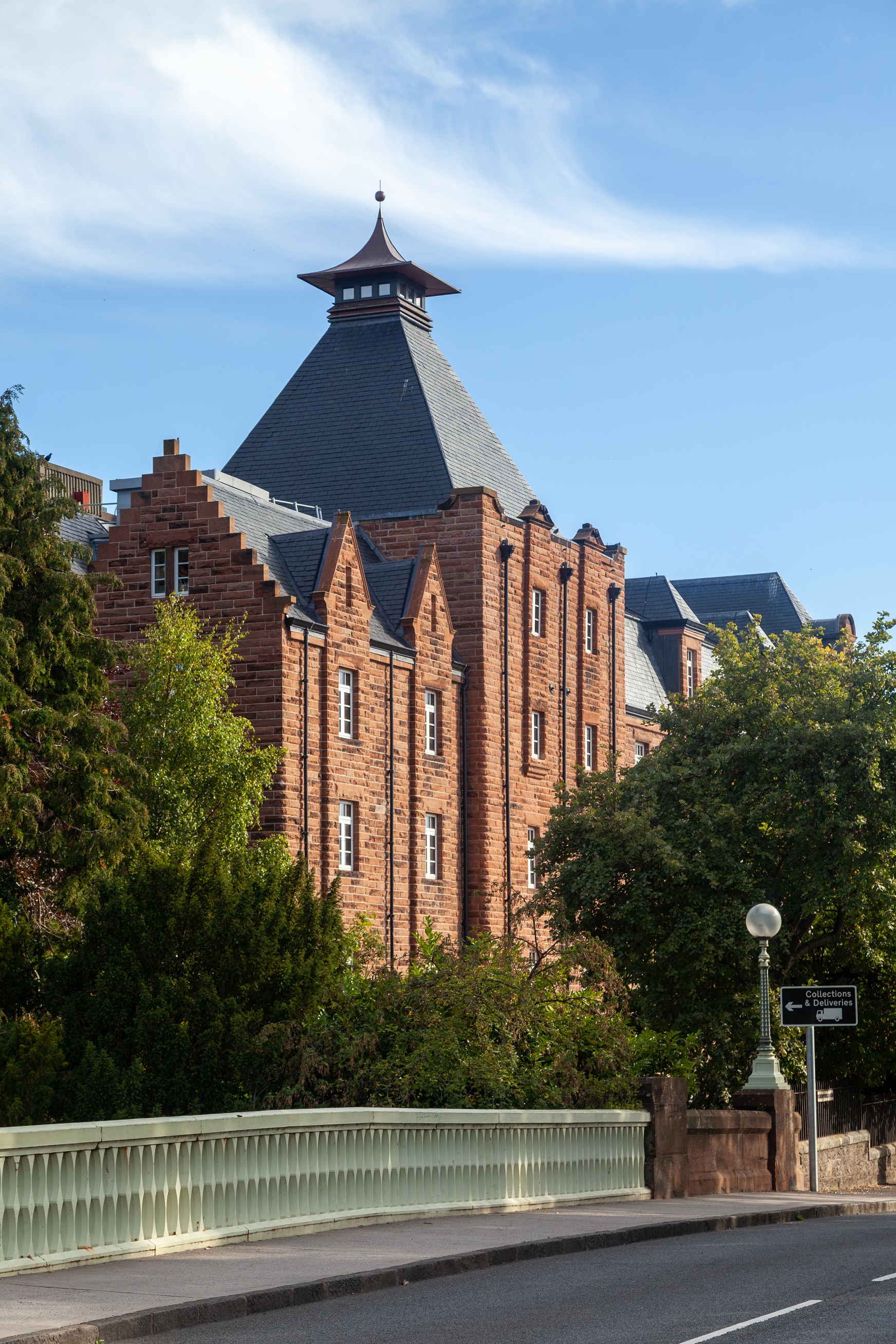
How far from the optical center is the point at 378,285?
181ft

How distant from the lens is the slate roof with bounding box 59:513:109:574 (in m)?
41.6

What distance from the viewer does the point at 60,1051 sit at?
66.9 feet

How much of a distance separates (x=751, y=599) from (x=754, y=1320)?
6447 centimetres

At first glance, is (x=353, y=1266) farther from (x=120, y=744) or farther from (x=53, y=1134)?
(x=120, y=744)

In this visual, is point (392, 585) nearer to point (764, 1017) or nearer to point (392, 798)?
point (392, 798)

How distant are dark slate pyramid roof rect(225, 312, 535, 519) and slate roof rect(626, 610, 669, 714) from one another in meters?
7.58

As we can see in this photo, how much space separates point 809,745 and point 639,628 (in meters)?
28.6

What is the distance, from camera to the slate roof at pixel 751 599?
72188 millimetres

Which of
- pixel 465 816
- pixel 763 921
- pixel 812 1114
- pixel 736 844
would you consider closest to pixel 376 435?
pixel 465 816

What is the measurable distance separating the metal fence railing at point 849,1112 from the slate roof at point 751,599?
31.5 metres

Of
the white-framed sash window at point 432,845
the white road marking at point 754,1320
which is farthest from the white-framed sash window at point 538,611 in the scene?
the white road marking at point 754,1320

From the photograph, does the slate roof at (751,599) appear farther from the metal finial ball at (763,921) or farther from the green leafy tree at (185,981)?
the green leafy tree at (185,981)

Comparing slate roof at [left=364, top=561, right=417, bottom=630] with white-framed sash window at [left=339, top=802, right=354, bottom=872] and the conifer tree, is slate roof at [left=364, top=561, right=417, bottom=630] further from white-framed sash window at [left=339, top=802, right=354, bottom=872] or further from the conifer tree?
the conifer tree

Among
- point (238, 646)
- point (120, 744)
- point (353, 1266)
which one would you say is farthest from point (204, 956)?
point (238, 646)
